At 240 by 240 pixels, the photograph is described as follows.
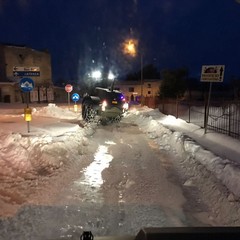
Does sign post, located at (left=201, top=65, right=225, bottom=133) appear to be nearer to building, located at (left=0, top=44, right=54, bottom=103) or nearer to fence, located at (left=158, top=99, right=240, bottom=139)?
fence, located at (left=158, top=99, right=240, bottom=139)

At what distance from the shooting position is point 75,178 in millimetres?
8727

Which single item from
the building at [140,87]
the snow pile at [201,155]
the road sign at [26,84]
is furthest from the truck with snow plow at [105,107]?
the building at [140,87]

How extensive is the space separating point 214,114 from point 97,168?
12567mm

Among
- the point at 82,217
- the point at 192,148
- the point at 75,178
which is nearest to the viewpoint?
the point at 82,217

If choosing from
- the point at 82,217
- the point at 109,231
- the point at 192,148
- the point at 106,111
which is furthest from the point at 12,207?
the point at 106,111

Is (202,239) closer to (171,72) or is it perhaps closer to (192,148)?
(192,148)

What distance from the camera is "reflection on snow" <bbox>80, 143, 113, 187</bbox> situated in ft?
27.5

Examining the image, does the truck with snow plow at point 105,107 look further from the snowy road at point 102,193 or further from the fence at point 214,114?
the snowy road at point 102,193

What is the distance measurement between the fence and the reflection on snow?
5298 mm

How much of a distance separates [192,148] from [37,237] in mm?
7681

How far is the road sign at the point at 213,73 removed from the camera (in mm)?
13977

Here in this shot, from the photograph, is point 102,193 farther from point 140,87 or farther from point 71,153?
point 140,87

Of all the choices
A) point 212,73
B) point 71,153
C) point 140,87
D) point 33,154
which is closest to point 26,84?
point 71,153

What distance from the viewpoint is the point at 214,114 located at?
2078 centimetres
